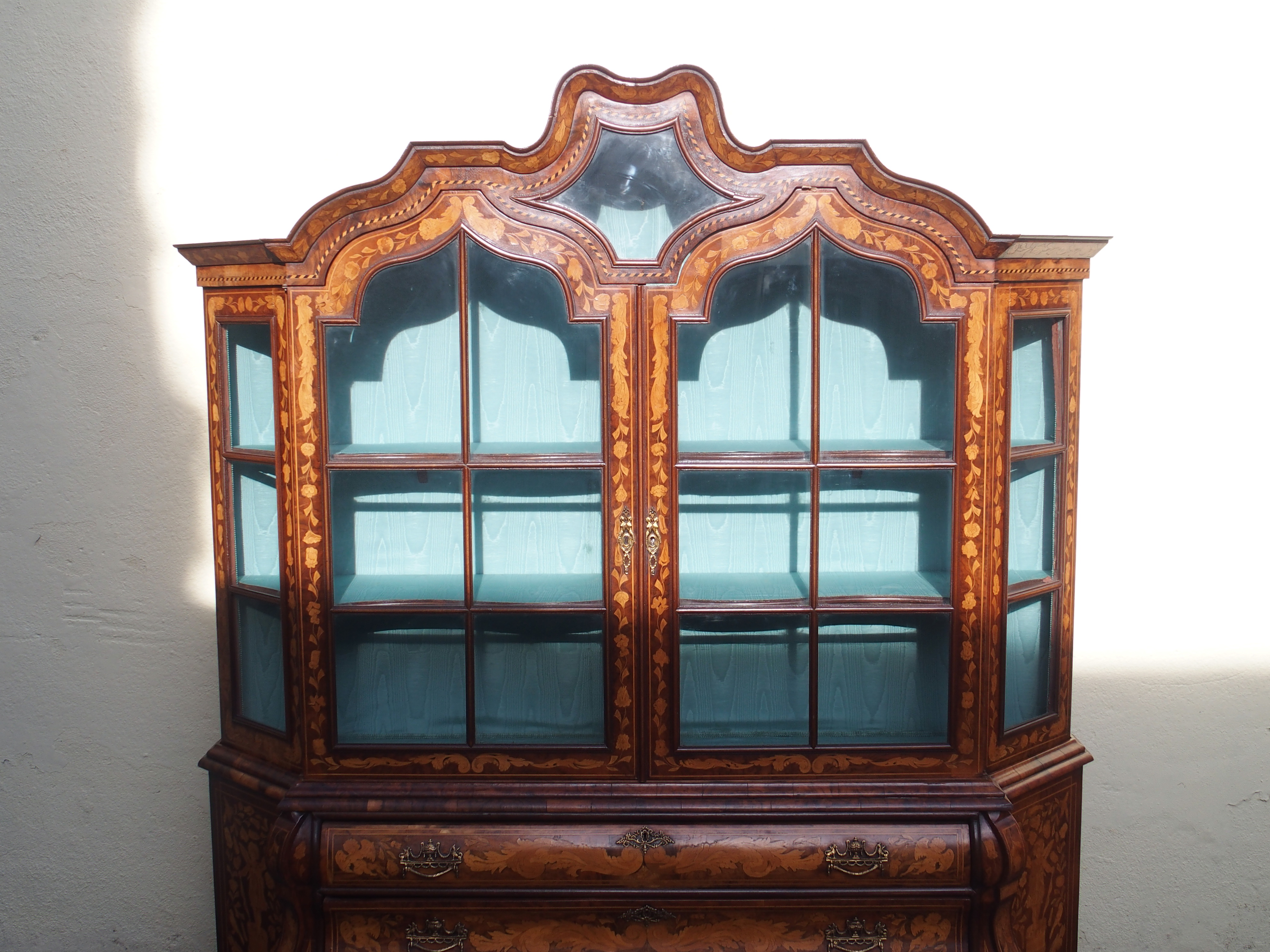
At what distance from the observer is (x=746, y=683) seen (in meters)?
1.90

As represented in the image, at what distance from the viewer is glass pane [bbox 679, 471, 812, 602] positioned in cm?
185

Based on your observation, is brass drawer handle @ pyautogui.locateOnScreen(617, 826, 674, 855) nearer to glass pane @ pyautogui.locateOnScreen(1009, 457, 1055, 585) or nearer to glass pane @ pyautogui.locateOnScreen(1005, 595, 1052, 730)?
glass pane @ pyautogui.locateOnScreen(1005, 595, 1052, 730)

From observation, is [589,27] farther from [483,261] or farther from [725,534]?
[725,534]

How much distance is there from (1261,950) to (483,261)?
2443 millimetres

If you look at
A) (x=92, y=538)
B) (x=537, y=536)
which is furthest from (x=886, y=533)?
(x=92, y=538)

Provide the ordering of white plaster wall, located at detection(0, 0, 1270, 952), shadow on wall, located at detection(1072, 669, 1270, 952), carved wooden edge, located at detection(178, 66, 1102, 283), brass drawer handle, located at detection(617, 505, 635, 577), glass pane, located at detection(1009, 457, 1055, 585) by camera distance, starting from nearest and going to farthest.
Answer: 1. carved wooden edge, located at detection(178, 66, 1102, 283)
2. brass drawer handle, located at detection(617, 505, 635, 577)
3. glass pane, located at detection(1009, 457, 1055, 585)
4. white plaster wall, located at detection(0, 0, 1270, 952)
5. shadow on wall, located at detection(1072, 669, 1270, 952)

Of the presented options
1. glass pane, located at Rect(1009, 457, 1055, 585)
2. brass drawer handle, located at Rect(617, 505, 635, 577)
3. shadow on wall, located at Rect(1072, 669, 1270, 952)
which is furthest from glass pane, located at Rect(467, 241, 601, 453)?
shadow on wall, located at Rect(1072, 669, 1270, 952)

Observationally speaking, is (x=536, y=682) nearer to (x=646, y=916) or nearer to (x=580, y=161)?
(x=646, y=916)

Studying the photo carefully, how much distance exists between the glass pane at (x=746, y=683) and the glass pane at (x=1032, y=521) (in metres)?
0.45

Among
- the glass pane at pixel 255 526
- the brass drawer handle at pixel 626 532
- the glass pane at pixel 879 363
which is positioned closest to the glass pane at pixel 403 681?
the glass pane at pixel 255 526

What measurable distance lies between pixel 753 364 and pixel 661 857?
0.91m

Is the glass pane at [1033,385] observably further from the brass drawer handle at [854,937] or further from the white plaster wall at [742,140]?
the brass drawer handle at [854,937]

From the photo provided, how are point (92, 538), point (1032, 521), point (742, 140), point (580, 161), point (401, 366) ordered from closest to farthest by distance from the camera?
point (580, 161)
point (401, 366)
point (1032, 521)
point (742, 140)
point (92, 538)

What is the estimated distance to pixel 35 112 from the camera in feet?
7.57
